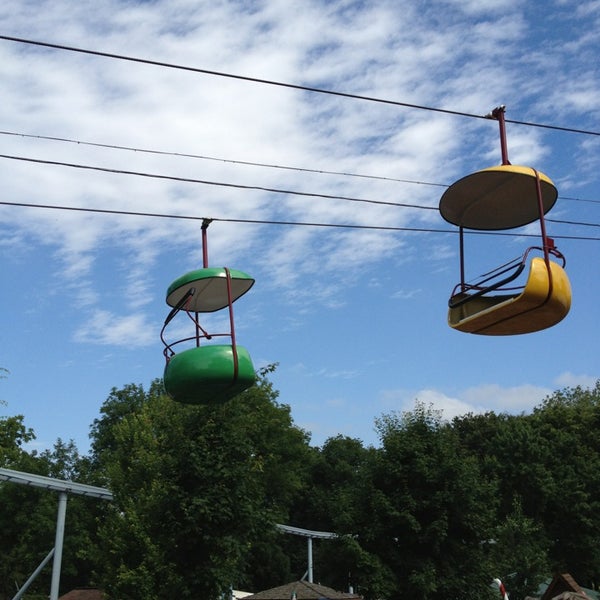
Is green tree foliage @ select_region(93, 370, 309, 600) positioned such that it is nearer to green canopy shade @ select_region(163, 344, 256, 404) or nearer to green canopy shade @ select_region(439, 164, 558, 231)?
green canopy shade @ select_region(163, 344, 256, 404)

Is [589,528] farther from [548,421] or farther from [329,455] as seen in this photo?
[329,455]

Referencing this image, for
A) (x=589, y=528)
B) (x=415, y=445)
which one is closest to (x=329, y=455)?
(x=589, y=528)

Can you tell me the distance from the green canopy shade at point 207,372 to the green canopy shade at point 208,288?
2.71 feet

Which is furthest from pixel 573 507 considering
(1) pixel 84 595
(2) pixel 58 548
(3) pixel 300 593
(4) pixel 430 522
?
(1) pixel 84 595

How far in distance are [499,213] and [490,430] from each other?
48.0m

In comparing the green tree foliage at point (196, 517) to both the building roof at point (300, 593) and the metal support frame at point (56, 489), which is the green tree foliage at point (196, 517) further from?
the building roof at point (300, 593)

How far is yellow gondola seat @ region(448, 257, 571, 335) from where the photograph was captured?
8.17 m

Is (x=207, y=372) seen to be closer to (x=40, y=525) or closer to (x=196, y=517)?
(x=196, y=517)

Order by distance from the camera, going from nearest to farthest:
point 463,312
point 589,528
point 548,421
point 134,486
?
point 463,312, point 134,486, point 589,528, point 548,421

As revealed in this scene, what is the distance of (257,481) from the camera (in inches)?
937

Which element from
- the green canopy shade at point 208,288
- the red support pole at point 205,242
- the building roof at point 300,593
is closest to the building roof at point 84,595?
the building roof at point 300,593

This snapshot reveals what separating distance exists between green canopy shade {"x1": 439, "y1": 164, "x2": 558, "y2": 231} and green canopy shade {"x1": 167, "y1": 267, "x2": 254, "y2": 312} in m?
2.76

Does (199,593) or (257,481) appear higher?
(257,481)

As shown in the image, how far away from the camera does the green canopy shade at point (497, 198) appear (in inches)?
341
